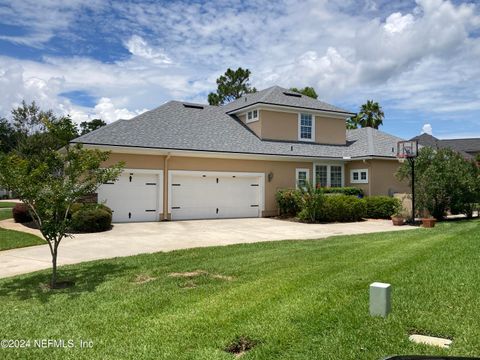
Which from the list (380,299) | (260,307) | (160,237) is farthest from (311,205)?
(380,299)

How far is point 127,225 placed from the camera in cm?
1619

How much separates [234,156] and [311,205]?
4450mm

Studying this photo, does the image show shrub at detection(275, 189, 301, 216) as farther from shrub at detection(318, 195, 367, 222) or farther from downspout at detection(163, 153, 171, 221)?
downspout at detection(163, 153, 171, 221)

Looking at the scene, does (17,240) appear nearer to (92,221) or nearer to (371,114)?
(92,221)

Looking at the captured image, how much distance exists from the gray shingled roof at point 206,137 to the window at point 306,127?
2.28 feet

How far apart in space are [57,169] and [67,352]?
4.54 m

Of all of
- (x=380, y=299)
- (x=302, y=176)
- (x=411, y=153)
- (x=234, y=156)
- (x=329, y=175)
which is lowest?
(x=380, y=299)

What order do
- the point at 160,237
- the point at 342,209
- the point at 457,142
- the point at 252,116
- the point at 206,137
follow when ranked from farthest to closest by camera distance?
the point at 457,142
the point at 252,116
the point at 206,137
the point at 342,209
the point at 160,237

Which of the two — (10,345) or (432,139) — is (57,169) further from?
(432,139)

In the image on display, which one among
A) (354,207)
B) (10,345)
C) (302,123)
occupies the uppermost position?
(302,123)

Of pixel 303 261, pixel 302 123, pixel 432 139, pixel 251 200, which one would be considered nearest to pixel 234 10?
pixel 303 261

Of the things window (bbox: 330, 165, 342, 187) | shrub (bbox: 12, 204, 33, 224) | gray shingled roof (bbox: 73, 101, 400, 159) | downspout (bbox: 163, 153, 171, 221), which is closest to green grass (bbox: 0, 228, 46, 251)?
shrub (bbox: 12, 204, 33, 224)

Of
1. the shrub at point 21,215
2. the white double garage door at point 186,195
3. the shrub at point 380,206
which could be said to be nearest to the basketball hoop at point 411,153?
the shrub at point 380,206

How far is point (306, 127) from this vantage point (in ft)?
78.2
